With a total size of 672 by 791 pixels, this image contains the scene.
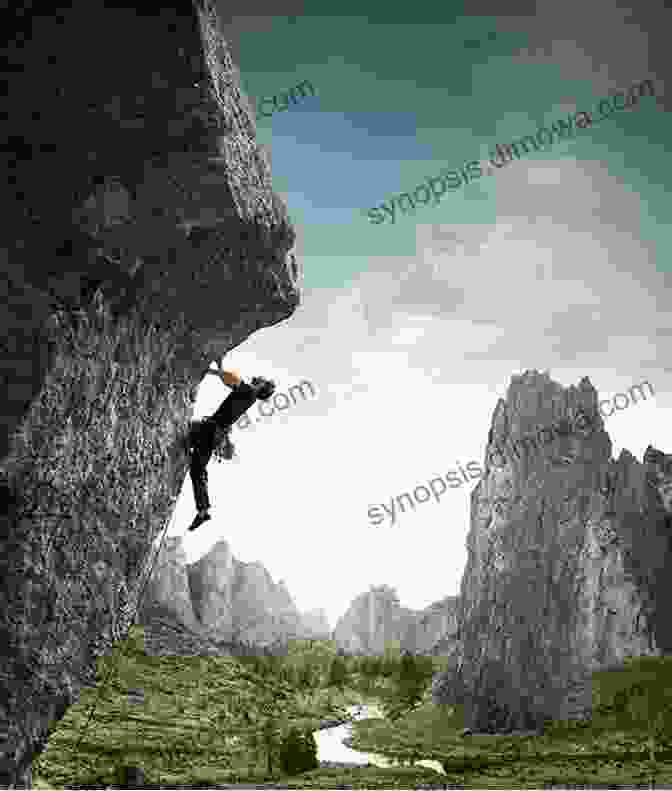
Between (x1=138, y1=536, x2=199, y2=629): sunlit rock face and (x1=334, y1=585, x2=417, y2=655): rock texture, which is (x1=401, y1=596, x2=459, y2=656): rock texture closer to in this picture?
(x1=334, y1=585, x2=417, y2=655): rock texture

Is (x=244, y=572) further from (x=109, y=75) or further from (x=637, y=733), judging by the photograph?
(x=109, y=75)

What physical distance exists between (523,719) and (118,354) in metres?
58.7

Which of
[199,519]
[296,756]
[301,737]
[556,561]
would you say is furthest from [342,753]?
[199,519]

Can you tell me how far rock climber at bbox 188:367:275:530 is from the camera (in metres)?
7.73

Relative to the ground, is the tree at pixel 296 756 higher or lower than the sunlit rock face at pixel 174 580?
lower

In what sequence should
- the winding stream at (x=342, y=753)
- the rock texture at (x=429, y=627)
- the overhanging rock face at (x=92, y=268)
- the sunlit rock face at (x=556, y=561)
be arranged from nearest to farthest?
the overhanging rock face at (x=92, y=268)
the winding stream at (x=342, y=753)
the sunlit rock face at (x=556, y=561)
the rock texture at (x=429, y=627)

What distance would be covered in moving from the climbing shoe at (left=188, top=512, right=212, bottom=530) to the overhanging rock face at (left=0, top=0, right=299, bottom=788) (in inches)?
40.4

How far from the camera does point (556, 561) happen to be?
63.8 metres

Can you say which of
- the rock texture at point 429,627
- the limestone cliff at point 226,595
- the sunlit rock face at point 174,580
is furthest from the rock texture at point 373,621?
the sunlit rock face at point 174,580

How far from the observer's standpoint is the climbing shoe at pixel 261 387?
7.79 m

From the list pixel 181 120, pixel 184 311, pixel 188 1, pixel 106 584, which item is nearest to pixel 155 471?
pixel 106 584

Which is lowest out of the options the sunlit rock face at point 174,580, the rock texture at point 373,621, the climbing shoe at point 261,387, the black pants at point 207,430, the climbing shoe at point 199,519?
the rock texture at point 373,621

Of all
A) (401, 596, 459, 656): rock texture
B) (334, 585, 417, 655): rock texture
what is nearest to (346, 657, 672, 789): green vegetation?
(401, 596, 459, 656): rock texture

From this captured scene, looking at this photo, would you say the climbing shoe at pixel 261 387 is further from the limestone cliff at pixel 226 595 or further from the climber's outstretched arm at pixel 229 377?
the limestone cliff at pixel 226 595
